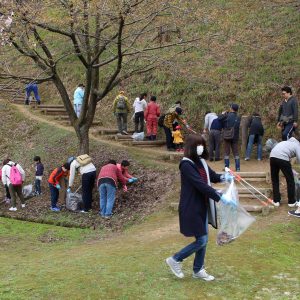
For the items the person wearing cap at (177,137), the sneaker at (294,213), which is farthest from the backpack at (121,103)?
the sneaker at (294,213)

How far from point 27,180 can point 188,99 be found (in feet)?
22.7

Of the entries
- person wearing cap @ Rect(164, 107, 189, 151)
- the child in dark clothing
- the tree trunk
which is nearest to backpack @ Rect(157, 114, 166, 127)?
person wearing cap @ Rect(164, 107, 189, 151)

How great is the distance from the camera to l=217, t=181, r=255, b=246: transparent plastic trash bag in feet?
19.9

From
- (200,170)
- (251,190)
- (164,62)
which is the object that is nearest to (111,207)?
(251,190)

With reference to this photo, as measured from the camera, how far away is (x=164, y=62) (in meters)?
13.9

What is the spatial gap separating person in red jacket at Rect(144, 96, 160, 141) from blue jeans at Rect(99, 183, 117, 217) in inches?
209

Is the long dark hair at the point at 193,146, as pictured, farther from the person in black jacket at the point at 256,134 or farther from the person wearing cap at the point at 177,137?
the person wearing cap at the point at 177,137

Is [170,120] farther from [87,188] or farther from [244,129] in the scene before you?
[87,188]

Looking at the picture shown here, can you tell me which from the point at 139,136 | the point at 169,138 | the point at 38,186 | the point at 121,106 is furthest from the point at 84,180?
the point at 121,106

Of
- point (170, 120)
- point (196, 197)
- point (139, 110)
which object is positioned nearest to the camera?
point (196, 197)

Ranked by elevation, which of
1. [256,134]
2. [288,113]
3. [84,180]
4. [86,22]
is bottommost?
[84,180]

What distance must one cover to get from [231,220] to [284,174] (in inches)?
159

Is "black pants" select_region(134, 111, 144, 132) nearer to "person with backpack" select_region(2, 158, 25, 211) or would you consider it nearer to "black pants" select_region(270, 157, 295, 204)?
"person with backpack" select_region(2, 158, 25, 211)

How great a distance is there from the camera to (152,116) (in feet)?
55.6
